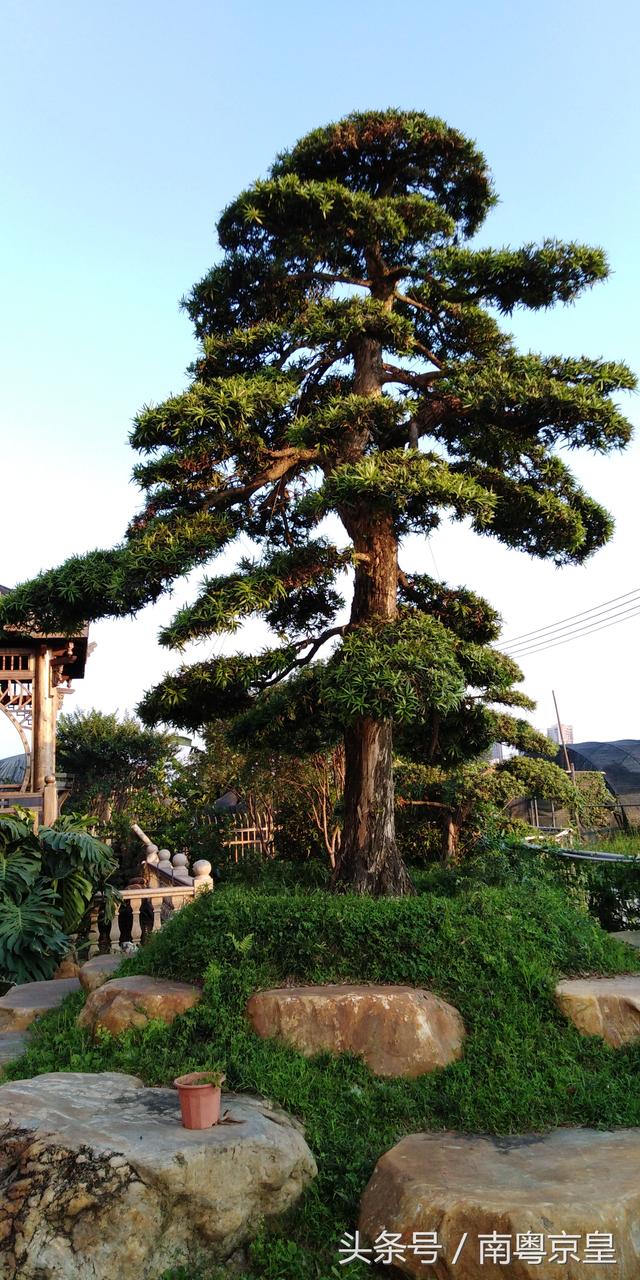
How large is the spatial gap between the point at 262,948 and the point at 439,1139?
158 centimetres

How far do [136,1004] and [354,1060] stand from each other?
4.33ft

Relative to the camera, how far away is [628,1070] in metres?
4.56

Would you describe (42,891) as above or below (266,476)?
below

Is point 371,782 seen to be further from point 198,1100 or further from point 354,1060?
point 198,1100

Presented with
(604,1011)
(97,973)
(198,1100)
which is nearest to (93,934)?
(97,973)

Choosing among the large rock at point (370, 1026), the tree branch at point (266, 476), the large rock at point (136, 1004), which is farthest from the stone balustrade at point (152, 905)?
the tree branch at point (266, 476)

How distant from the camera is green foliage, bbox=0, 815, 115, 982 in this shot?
290 inches

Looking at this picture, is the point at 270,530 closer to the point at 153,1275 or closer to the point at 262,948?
the point at 262,948

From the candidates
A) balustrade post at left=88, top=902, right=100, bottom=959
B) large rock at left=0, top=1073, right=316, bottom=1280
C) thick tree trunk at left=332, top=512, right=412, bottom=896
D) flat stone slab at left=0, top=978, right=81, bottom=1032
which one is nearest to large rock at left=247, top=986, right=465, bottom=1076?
large rock at left=0, top=1073, right=316, bottom=1280

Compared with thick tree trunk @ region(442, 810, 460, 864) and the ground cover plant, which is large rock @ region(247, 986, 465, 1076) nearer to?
the ground cover plant

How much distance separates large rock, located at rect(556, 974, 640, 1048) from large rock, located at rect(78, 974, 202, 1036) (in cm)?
220

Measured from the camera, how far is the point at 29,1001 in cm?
623

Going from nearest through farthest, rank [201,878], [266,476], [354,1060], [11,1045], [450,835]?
[354,1060], [11,1045], [266,476], [201,878], [450,835]

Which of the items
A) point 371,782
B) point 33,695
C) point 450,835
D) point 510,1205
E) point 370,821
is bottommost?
point 510,1205
